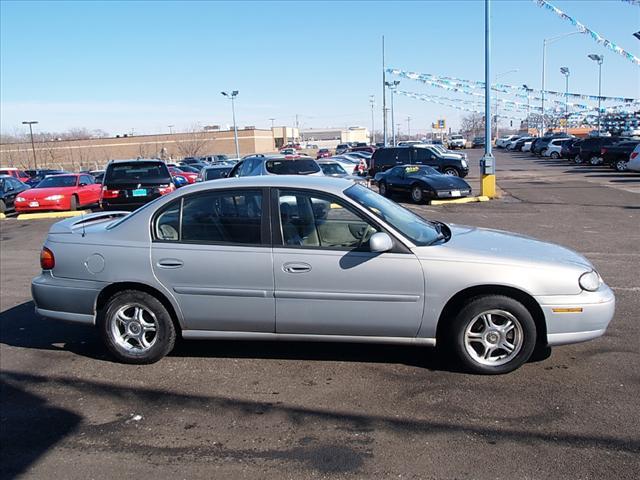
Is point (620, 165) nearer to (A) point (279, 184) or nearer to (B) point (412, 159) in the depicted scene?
(B) point (412, 159)

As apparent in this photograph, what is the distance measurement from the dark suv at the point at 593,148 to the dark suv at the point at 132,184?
28.3 metres

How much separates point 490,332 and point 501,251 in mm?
656

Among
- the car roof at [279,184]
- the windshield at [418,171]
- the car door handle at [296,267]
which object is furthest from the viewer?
the windshield at [418,171]

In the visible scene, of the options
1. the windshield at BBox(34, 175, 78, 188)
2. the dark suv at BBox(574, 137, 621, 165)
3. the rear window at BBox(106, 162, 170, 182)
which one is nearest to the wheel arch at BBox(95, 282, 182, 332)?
the rear window at BBox(106, 162, 170, 182)

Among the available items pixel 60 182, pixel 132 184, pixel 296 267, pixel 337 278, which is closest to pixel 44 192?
pixel 60 182

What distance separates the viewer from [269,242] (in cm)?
475

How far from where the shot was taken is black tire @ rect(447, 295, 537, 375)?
14.7 feet

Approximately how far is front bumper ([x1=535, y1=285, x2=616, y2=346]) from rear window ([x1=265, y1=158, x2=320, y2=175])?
32.7 ft

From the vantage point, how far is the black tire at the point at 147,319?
4.92 m

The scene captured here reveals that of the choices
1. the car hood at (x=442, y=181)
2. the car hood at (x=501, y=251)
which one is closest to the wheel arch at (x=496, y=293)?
the car hood at (x=501, y=251)

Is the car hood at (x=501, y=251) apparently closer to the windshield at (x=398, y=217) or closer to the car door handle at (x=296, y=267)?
the windshield at (x=398, y=217)

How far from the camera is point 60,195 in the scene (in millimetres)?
19016

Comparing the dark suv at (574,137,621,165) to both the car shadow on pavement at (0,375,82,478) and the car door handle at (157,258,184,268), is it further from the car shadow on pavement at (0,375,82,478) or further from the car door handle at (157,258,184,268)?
the car shadow on pavement at (0,375,82,478)

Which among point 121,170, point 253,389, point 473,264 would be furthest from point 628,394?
point 121,170
